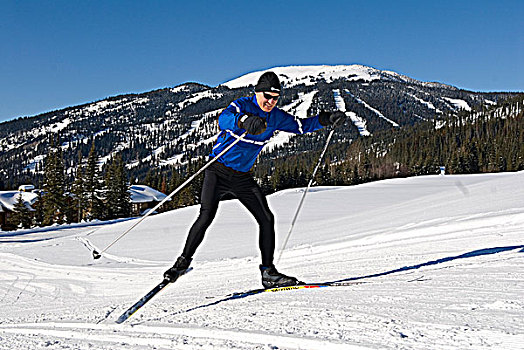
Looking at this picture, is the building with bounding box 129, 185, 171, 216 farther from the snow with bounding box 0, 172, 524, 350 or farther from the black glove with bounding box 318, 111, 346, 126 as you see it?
the black glove with bounding box 318, 111, 346, 126

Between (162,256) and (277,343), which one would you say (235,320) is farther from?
(162,256)

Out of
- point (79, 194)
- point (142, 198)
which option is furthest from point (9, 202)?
point (79, 194)

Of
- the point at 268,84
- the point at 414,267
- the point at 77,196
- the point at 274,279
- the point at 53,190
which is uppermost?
the point at 53,190

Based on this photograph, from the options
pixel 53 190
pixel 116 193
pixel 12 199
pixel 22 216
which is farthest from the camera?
pixel 12 199

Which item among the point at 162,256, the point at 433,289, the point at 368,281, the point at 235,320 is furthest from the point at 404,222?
the point at 235,320

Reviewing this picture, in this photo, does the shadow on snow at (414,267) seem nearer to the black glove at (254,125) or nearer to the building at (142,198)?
the black glove at (254,125)

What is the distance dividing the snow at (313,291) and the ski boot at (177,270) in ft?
0.83

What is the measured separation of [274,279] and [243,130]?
156cm

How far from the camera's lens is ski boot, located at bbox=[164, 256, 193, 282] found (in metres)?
4.23

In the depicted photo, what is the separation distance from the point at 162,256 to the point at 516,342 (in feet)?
32.1

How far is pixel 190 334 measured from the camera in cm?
274

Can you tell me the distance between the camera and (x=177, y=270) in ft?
14.0

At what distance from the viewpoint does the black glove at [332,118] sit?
15.1 ft

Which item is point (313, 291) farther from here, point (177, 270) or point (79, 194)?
point (79, 194)
